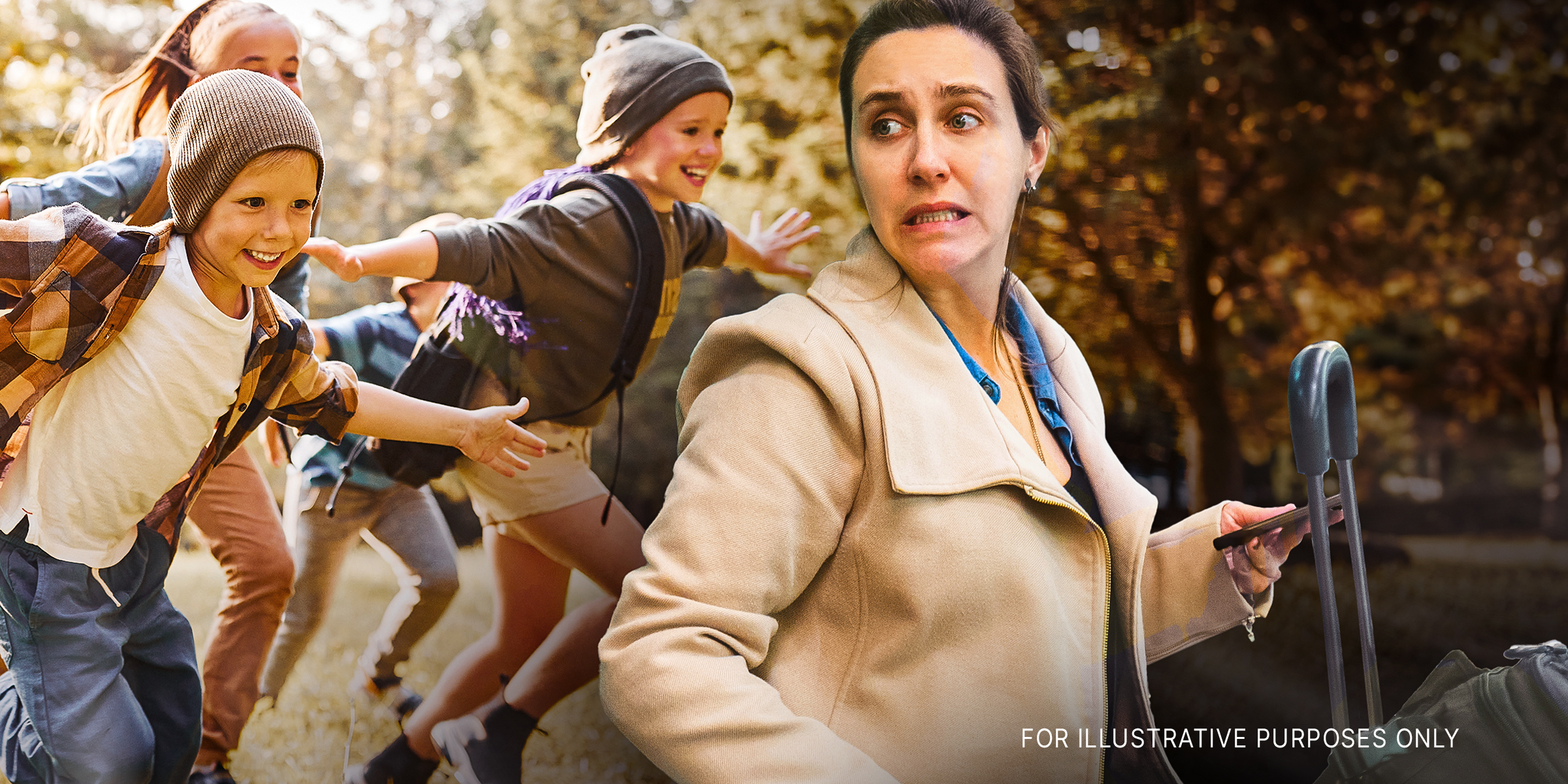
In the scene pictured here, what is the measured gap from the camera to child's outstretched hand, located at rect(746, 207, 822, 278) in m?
2.33

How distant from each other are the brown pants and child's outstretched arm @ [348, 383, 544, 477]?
309mm

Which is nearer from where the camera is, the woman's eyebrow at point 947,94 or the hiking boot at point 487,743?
the woman's eyebrow at point 947,94

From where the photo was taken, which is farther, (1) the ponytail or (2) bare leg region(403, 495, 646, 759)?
(2) bare leg region(403, 495, 646, 759)

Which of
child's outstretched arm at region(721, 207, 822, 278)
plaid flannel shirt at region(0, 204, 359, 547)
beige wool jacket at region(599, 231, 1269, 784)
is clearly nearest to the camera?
beige wool jacket at region(599, 231, 1269, 784)

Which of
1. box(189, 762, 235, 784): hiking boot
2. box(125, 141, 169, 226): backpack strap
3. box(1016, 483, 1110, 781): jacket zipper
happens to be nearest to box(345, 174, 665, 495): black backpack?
box(125, 141, 169, 226): backpack strap

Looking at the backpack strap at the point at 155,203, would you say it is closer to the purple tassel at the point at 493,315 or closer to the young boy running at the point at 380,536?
the young boy running at the point at 380,536

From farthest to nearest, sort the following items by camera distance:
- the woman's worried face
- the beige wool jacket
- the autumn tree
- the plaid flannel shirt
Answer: the autumn tree < the woman's worried face < the plaid flannel shirt < the beige wool jacket

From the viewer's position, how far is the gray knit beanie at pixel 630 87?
2.19 m

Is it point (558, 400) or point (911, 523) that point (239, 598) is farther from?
point (911, 523)

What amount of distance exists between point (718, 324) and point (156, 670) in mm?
1306

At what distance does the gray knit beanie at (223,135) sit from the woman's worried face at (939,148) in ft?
3.55

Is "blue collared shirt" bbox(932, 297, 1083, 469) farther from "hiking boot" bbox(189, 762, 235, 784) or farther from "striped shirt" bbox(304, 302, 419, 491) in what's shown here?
"hiking boot" bbox(189, 762, 235, 784)

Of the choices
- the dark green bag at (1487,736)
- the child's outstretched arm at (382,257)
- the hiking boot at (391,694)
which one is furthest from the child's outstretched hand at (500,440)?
the dark green bag at (1487,736)

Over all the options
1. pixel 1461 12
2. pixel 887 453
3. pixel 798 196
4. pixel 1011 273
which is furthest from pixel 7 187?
pixel 1461 12
